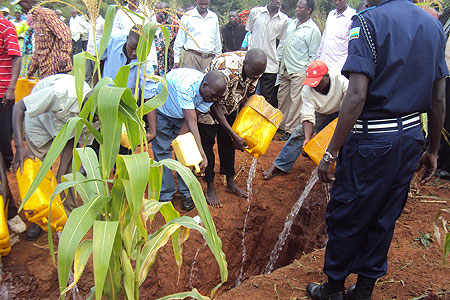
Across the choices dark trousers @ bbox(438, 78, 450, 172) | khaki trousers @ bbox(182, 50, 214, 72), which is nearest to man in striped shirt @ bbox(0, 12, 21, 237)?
khaki trousers @ bbox(182, 50, 214, 72)

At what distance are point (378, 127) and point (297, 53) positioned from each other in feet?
11.3

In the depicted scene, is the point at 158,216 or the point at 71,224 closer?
the point at 71,224

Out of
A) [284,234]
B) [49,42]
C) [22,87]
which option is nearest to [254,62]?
[284,234]

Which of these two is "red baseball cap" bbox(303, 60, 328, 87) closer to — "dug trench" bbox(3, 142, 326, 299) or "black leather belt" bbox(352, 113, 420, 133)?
"black leather belt" bbox(352, 113, 420, 133)

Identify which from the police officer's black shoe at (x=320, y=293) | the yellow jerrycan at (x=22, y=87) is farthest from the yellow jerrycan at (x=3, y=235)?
the police officer's black shoe at (x=320, y=293)

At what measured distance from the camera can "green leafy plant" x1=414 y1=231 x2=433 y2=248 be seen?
9.28 ft

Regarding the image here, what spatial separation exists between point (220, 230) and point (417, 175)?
2.15m

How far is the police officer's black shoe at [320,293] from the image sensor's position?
2236 mm

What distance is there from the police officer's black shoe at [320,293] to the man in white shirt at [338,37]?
3.06 metres

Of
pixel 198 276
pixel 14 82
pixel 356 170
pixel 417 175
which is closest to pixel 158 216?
pixel 198 276

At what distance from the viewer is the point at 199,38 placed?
5340mm

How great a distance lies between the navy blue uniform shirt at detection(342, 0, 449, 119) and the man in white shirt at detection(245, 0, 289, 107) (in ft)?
11.6

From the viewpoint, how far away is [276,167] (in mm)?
4348

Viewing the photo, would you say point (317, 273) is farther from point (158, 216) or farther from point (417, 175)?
point (417, 175)
